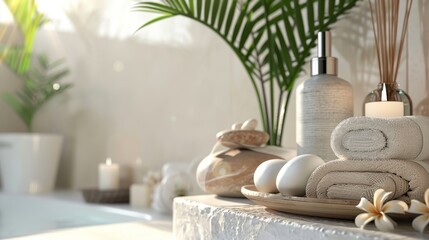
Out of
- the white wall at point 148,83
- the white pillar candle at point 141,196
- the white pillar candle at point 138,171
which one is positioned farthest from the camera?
the white pillar candle at point 138,171

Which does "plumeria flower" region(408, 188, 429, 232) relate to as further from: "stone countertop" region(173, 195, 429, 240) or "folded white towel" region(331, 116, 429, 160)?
"folded white towel" region(331, 116, 429, 160)

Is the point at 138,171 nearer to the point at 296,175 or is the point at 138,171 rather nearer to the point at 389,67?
the point at 389,67

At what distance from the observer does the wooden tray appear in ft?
2.37

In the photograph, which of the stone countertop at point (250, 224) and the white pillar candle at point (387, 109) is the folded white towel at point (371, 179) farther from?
the white pillar candle at point (387, 109)

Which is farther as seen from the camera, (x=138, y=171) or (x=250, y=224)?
(x=138, y=171)

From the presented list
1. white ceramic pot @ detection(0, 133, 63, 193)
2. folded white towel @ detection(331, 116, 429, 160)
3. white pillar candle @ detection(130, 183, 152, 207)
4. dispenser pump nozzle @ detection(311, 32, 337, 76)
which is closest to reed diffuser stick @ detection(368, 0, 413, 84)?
dispenser pump nozzle @ detection(311, 32, 337, 76)

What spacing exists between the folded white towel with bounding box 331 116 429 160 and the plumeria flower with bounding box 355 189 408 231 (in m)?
0.10

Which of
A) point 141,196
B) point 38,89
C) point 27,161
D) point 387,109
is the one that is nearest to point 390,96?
point 387,109

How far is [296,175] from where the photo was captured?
81 cm

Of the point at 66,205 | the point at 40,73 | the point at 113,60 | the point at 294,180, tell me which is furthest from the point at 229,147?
the point at 40,73

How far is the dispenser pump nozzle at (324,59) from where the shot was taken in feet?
3.20

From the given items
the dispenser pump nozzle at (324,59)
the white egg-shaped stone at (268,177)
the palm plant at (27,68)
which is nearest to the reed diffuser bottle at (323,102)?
the dispenser pump nozzle at (324,59)

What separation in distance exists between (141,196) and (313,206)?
1254 millimetres

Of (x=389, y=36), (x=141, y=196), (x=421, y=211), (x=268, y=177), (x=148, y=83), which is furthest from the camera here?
(x=148, y=83)
